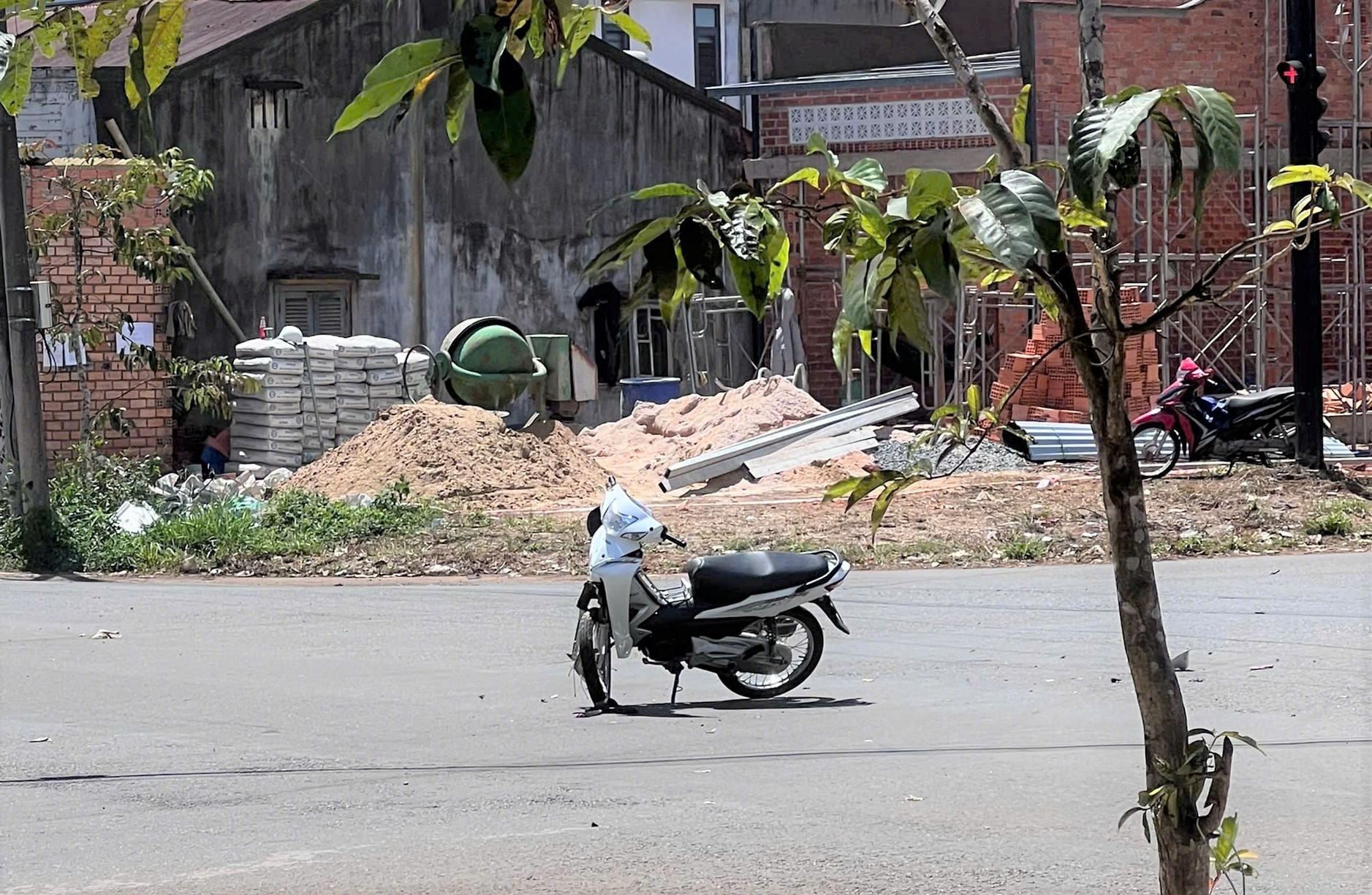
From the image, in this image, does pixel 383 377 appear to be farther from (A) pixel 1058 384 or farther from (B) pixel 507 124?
(B) pixel 507 124

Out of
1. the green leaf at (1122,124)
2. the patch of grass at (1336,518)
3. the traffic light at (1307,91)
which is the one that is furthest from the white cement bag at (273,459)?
the green leaf at (1122,124)

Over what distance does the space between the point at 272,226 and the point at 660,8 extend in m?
25.1

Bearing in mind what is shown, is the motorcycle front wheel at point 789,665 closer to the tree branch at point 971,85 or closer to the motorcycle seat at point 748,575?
the motorcycle seat at point 748,575

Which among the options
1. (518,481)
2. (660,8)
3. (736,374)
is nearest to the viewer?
(518,481)

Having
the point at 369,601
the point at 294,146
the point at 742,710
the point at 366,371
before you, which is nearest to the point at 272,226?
the point at 294,146

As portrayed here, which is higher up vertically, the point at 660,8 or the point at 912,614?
the point at 660,8

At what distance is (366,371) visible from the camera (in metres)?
21.6

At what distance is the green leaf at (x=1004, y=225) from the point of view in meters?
2.07

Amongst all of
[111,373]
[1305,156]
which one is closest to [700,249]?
[1305,156]

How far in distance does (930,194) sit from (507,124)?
583mm

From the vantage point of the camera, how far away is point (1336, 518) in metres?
14.4

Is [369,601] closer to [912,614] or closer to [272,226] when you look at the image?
[912,614]

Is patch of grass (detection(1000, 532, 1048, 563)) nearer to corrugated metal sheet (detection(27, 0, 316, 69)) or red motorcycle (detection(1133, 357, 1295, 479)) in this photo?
red motorcycle (detection(1133, 357, 1295, 479))

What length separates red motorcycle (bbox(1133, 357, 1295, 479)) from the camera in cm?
1772
